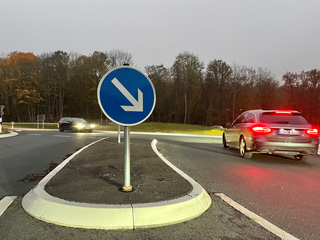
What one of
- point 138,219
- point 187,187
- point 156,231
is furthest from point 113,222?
point 187,187

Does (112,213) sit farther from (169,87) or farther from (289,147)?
(169,87)

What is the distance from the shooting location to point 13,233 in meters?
2.63

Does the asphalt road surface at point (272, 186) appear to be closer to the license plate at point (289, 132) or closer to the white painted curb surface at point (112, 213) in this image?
the license plate at point (289, 132)

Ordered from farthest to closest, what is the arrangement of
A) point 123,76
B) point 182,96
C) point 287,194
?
point 182,96, point 287,194, point 123,76

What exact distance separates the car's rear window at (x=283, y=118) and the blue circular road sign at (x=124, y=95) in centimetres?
527

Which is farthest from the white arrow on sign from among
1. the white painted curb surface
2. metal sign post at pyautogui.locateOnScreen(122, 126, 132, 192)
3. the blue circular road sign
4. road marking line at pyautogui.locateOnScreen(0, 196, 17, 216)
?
road marking line at pyautogui.locateOnScreen(0, 196, 17, 216)

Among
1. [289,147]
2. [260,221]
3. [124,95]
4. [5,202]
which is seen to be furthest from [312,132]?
[5,202]

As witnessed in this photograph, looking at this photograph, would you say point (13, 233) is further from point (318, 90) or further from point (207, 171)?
point (318, 90)

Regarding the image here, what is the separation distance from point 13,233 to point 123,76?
94.3 inches

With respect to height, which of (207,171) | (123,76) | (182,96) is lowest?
(207,171)

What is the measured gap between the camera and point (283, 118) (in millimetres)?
7582

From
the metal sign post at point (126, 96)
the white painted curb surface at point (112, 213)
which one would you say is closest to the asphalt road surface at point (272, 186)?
the white painted curb surface at point (112, 213)

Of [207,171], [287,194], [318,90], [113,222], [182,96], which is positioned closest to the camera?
[113,222]

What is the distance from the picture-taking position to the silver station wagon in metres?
7.13
